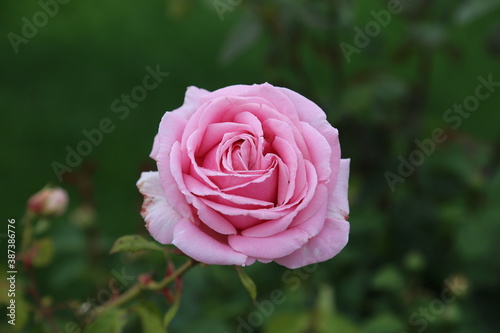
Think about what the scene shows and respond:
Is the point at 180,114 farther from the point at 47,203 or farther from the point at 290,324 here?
the point at 290,324

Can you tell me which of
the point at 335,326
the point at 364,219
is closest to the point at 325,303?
the point at 335,326

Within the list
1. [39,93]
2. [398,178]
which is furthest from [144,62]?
[398,178]

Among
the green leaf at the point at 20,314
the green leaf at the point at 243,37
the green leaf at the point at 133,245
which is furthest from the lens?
the green leaf at the point at 243,37

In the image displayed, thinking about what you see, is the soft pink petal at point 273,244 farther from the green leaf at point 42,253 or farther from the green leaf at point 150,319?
the green leaf at point 42,253

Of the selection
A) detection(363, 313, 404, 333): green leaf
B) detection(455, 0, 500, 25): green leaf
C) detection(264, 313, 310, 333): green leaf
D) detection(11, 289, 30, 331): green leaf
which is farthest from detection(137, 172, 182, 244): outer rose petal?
detection(455, 0, 500, 25): green leaf

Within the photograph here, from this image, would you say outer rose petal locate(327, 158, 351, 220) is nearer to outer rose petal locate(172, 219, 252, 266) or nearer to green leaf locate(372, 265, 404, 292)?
outer rose petal locate(172, 219, 252, 266)

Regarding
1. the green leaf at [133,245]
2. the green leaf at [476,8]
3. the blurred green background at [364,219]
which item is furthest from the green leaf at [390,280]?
the green leaf at [133,245]

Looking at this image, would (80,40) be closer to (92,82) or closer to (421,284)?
(92,82)
